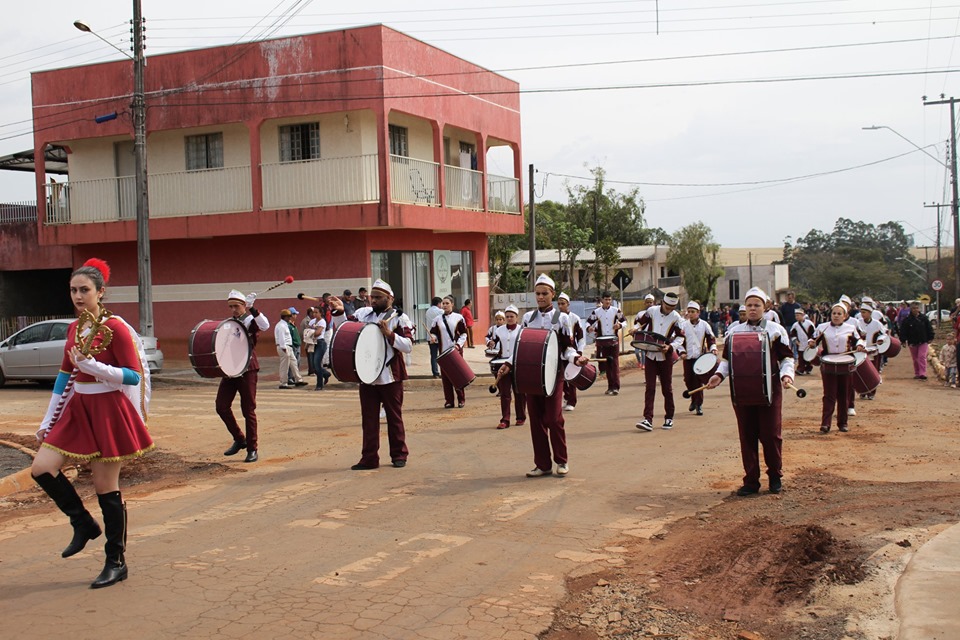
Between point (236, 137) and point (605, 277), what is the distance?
27036 mm

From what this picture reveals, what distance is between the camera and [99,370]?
6.28 m

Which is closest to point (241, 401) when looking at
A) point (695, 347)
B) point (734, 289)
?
point (695, 347)

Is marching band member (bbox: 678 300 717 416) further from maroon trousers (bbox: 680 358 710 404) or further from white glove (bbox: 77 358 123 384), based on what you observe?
white glove (bbox: 77 358 123 384)

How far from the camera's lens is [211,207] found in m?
27.3

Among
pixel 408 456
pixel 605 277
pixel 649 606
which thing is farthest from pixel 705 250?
pixel 649 606

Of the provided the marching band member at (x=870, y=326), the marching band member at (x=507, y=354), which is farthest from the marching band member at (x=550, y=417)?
the marching band member at (x=870, y=326)

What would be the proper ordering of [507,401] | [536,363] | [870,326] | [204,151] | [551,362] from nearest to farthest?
[536,363]
[551,362]
[507,401]
[870,326]
[204,151]

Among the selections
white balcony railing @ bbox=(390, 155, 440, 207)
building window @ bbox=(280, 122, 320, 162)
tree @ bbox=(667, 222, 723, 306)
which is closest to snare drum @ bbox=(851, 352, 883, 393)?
white balcony railing @ bbox=(390, 155, 440, 207)

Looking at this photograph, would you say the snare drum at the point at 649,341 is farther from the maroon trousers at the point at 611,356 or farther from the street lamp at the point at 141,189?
the street lamp at the point at 141,189

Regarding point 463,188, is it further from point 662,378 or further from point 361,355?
point 361,355

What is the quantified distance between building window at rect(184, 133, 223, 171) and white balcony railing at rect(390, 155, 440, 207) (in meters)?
5.58

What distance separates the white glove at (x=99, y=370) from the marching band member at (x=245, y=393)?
5.13 m

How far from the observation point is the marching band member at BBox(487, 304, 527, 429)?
14141 mm

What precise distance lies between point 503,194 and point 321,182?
7.70 m
